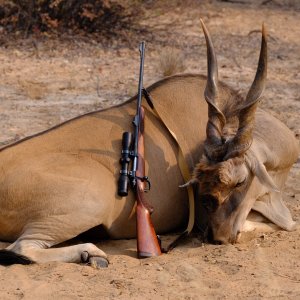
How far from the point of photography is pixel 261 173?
19.0ft

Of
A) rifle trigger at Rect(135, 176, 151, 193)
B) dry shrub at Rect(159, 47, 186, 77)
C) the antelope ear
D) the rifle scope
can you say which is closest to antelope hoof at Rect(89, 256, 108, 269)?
the rifle scope

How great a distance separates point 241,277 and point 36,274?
1.18 m

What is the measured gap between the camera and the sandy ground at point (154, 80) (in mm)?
5090

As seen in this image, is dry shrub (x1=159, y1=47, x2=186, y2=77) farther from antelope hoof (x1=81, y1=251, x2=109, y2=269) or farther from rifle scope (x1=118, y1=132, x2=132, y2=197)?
antelope hoof (x1=81, y1=251, x2=109, y2=269)

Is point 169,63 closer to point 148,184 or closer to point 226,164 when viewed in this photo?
point 148,184

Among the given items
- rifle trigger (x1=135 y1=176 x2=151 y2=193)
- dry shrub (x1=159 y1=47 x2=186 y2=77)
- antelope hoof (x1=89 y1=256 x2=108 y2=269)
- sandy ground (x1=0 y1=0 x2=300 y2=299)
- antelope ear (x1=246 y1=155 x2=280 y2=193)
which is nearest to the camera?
sandy ground (x1=0 y1=0 x2=300 y2=299)

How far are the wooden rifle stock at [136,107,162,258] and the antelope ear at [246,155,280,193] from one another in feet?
2.29

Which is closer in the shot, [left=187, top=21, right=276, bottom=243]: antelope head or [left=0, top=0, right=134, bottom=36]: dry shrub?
[left=187, top=21, right=276, bottom=243]: antelope head

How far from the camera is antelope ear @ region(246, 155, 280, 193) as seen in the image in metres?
5.79

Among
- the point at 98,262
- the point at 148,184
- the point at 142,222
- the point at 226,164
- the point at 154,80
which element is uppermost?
the point at 226,164

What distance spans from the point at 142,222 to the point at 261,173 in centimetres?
81

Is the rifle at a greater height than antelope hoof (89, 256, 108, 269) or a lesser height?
greater

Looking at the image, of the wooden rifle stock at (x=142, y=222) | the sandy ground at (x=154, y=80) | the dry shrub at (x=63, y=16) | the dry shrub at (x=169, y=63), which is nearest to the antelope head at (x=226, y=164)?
the sandy ground at (x=154, y=80)

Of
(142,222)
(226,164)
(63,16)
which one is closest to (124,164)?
(142,222)
